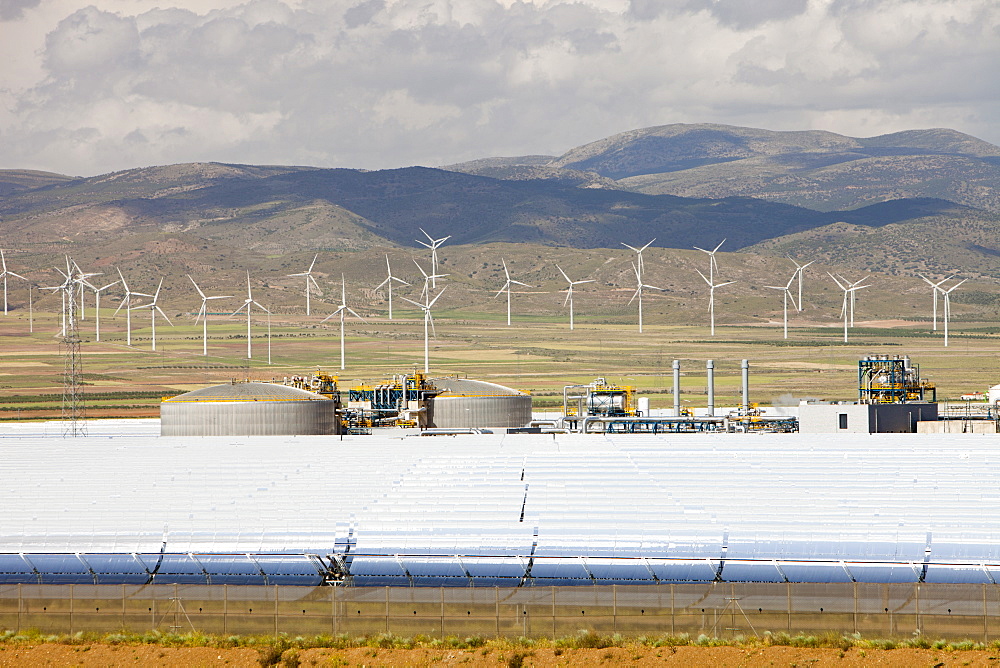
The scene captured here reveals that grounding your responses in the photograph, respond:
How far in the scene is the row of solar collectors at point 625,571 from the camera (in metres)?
43.2

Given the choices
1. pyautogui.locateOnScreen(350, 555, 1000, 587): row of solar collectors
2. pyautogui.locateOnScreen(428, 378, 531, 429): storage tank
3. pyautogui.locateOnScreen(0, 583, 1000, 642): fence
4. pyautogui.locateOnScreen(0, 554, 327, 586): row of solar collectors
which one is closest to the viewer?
pyautogui.locateOnScreen(0, 583, 1000, 642): fence

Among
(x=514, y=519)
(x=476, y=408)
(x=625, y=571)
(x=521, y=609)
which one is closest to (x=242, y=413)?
(x=476, y=408)

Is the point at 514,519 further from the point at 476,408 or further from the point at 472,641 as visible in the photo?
the point at 476,408

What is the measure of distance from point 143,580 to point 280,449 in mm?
22449

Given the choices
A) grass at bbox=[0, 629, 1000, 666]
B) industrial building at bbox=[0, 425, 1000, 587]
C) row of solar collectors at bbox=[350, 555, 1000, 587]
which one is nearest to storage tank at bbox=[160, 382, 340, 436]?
industrial building at bbox=[0, 425, 1000, 587]

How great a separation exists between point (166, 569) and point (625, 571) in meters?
16.9

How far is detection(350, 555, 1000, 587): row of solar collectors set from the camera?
142 feet

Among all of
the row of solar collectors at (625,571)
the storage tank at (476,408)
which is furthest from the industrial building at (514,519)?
the storage tank at (476,408)

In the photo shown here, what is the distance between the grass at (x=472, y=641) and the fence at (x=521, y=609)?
240mm

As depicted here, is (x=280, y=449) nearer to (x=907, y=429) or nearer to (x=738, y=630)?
(x=738, y=630)

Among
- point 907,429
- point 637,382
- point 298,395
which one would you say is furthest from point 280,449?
point 637,382

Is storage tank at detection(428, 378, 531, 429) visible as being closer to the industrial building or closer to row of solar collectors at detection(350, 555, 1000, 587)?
the industrial building

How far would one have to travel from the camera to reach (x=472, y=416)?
9406cm

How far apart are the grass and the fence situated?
0.24 m
